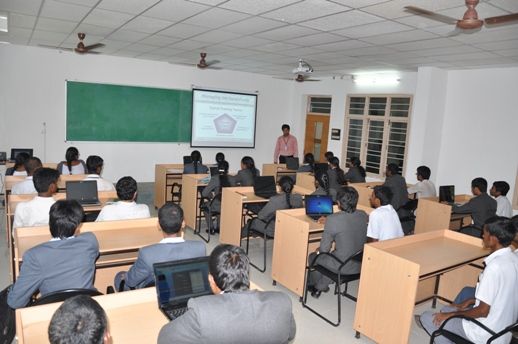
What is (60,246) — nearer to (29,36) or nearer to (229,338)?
(229,338)

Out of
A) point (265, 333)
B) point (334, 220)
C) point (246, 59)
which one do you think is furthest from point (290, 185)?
point (246, 59)

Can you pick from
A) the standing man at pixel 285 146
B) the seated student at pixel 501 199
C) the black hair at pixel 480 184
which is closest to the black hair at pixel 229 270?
the black hair at pixel 480 184

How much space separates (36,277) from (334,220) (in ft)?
Answer: 7.68

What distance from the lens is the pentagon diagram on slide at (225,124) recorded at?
10.1 m

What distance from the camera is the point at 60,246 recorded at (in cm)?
226

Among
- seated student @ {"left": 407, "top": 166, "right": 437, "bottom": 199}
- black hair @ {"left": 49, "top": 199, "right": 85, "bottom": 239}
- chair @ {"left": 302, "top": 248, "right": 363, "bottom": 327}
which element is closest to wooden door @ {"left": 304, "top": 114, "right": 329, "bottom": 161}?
seated student @ {"left": 407, "top": 166, "right": 437, "bottom": 199}

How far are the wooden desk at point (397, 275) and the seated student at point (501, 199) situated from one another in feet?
6.22

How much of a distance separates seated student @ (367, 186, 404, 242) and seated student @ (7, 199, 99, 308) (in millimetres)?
2451

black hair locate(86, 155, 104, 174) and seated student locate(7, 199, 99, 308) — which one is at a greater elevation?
black hair locate(86, 155, 104, 174)

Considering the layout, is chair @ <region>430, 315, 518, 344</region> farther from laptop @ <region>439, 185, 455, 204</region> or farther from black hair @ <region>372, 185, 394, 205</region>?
laptop @ <region>439, 185, 455, 204</region>

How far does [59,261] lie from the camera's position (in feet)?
7.33

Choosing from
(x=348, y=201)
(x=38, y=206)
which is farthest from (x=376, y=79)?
(x=38, y=206)

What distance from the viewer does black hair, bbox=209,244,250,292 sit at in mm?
1651

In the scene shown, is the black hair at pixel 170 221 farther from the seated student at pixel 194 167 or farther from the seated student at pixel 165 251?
the seated student at pixel 194 167
